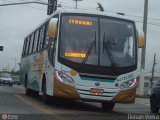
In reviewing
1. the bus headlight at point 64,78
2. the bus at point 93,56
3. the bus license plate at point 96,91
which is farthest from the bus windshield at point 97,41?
the bus license plate at point 96,91

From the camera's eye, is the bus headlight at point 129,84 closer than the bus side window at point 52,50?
Yes

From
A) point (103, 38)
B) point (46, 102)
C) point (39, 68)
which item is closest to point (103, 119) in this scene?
point (103, 38)

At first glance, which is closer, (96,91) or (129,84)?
(96,91)

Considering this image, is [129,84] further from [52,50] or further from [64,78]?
[52,50]

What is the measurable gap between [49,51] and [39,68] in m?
3.27

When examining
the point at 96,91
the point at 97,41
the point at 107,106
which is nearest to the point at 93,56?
the point at 97,41

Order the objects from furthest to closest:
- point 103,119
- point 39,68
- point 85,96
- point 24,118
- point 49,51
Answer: point 39,68
point 49,51
point 85,96
point 103,119
point 24,118

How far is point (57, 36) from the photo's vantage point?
62.5 feet

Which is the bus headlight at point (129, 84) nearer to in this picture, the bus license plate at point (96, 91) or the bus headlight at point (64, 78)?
the bus license plate at point (96, 91)

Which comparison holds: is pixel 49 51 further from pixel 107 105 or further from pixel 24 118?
pixel 24 118

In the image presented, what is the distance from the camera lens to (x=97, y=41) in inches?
A: 749

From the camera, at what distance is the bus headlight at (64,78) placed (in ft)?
60.7

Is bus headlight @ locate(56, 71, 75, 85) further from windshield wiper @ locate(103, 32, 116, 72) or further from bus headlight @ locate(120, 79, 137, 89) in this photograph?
bus headlight @ locate(120, 79, 137, 89)

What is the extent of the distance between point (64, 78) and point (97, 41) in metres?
1.74
